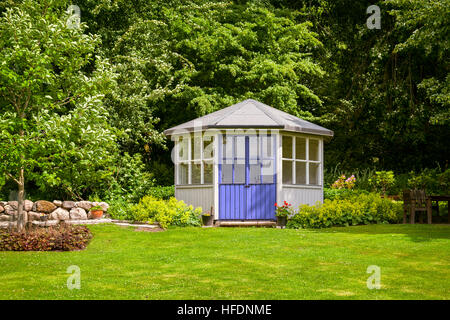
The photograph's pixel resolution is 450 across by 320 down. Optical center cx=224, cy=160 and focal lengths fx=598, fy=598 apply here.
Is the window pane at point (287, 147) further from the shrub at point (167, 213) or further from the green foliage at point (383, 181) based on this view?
the green foliage at point (383, 181)

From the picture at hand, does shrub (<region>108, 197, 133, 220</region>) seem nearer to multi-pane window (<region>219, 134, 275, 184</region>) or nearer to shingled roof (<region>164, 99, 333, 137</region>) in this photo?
shingled roof (<region>164, 99, 333, 137</region>)

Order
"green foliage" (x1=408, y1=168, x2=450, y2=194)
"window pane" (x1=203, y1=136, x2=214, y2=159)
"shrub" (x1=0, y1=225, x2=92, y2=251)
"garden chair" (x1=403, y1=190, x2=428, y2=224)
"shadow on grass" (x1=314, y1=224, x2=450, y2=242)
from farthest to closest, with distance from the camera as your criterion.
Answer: "green foliage" (x1=408, y1=168, x2=450, y2=194) < "window pane" (x1=203, y1=136, x2=214, y2=159) < "garden chair" (x1=403, y1=190, x2=428, y2=224) < "shadow on grass" (x1=314, y1=224, x2=450, y2=242) < "shrub" (x1=0, y1=225, x2=92, y2=251)

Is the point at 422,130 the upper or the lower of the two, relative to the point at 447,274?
upper

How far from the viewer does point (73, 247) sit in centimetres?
1294

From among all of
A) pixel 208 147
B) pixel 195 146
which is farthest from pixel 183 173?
pixel 208 147

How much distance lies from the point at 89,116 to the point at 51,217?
14.6 feet

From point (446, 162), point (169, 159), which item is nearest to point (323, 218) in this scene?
point (169, 159)

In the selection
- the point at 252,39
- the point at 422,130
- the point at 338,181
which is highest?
the point at 252,39

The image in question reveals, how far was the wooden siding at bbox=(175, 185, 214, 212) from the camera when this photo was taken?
58.5 feet

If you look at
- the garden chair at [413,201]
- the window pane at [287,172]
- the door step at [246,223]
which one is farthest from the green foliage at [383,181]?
the door step at [246,223]

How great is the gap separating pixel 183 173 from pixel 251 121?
2.90 metres

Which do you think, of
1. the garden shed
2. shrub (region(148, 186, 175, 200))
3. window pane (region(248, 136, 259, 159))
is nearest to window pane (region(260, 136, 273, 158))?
the garden shed

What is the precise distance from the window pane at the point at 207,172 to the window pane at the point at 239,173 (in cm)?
81
